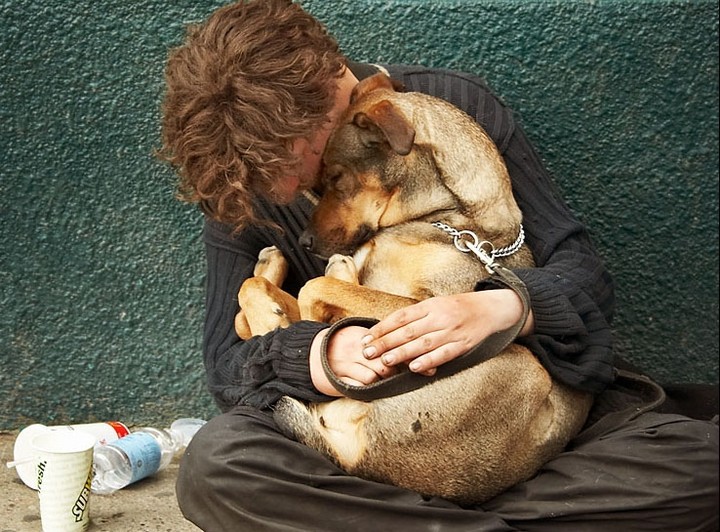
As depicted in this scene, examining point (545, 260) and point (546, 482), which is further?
point (545, 260)

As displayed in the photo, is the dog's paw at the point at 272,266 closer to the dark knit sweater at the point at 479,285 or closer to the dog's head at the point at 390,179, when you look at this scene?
the dark knit sweater at the point at 479,285

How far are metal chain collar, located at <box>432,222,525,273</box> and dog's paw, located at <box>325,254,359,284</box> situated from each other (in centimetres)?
28

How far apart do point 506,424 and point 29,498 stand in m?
1.73

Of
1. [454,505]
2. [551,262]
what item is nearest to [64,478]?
[454,505]

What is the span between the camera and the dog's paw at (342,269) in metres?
3.15

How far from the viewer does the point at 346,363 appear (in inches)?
112

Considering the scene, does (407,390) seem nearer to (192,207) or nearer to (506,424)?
(506,424)

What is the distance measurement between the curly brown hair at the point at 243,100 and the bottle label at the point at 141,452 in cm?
107

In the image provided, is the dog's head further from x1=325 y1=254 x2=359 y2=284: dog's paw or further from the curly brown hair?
the curly brown hair

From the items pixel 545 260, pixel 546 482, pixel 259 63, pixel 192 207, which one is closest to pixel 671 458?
pixel 546 482

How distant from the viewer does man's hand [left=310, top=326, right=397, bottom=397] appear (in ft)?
9.19

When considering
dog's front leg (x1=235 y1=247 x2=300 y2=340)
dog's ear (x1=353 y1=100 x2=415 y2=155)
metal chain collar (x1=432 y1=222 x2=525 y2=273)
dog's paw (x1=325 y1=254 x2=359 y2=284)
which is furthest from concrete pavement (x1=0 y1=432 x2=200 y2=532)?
dog's ear (x1=353 y1=100 x2=415 y2=155)

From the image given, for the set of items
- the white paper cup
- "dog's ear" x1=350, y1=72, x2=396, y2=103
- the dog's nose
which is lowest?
the white paper cup

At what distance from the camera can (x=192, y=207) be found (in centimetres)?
396
